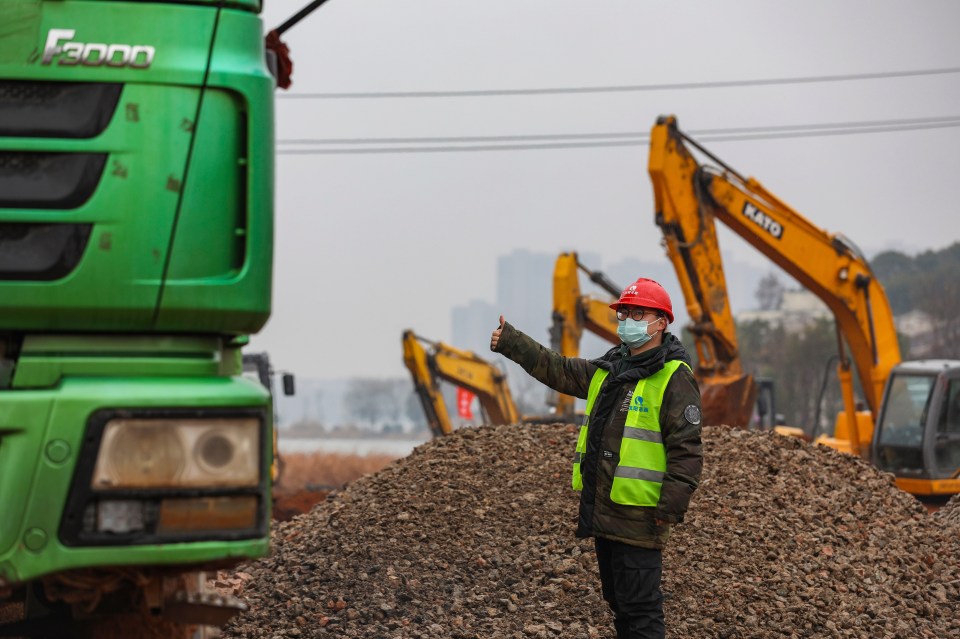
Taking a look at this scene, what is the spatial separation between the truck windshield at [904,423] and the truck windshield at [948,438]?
7.7 inches

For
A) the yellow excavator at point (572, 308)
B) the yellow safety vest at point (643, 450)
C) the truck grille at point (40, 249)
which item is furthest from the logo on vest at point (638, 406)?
the yellow excavator at point (572, 308)

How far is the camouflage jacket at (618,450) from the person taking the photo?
5.14 meters

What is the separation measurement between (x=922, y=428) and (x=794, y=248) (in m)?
2.84

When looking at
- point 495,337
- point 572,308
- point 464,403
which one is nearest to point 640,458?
point 495,337

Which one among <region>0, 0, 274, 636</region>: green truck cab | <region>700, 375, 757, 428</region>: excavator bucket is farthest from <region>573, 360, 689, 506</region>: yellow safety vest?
<region>700, 375, 757, 428</region>: excavator bucket

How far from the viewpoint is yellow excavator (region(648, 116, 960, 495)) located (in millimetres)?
14477

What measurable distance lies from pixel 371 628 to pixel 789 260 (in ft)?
35.4

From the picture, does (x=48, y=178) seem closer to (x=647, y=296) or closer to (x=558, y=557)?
(x=647, y=296)

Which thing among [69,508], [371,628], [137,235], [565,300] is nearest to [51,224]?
[137,235]

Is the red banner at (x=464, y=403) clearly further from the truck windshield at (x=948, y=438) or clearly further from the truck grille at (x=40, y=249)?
the truck grille at (x=40, y=249)

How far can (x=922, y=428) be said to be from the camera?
572 inches

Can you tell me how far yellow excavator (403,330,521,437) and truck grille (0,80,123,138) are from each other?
22.3 m

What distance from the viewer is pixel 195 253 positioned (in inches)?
124

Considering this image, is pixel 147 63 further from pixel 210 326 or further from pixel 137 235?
pixel 210 326
